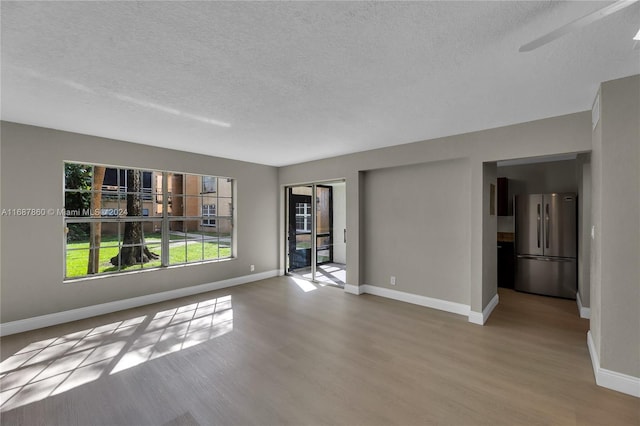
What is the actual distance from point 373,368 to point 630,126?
9.76 feet

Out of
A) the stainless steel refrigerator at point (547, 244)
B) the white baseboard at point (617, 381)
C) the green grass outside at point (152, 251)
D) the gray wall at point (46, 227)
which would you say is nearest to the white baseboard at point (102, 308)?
the gray wall at point (46, 227)

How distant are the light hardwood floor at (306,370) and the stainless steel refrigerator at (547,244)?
87 centimetres

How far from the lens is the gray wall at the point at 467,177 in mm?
3195

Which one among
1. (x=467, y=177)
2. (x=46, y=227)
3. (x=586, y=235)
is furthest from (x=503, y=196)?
(x=46, y=227)

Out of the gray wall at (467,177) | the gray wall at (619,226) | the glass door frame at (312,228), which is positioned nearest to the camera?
the gray wall at (619,226)

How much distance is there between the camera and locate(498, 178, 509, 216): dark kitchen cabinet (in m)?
5.60

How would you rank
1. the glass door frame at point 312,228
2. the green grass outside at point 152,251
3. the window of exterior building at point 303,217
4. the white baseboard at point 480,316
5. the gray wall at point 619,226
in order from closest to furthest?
the gray wall at point 619,226
the white baseboard at point 480,316
the green grass outside at point 152,251
the glass door frame at point 312,228
the window of exterior building at point 303,217

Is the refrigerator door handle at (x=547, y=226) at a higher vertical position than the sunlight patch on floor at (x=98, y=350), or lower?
higher

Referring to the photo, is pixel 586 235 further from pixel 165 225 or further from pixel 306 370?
pixel 165 225

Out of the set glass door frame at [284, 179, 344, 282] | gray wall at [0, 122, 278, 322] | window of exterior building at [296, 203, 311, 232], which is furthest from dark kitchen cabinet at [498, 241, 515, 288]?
gray wall at [0, 122, 278, 322]

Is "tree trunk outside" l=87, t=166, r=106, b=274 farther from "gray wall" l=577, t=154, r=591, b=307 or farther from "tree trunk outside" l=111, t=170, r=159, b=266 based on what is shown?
"gray wall" l=577, t=154, r=591, b=307

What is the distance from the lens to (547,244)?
15.8 ft

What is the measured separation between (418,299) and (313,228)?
2.55 metres

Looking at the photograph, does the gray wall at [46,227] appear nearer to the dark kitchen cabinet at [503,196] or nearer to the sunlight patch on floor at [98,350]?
the sunlight patch on floor at [98,350]
